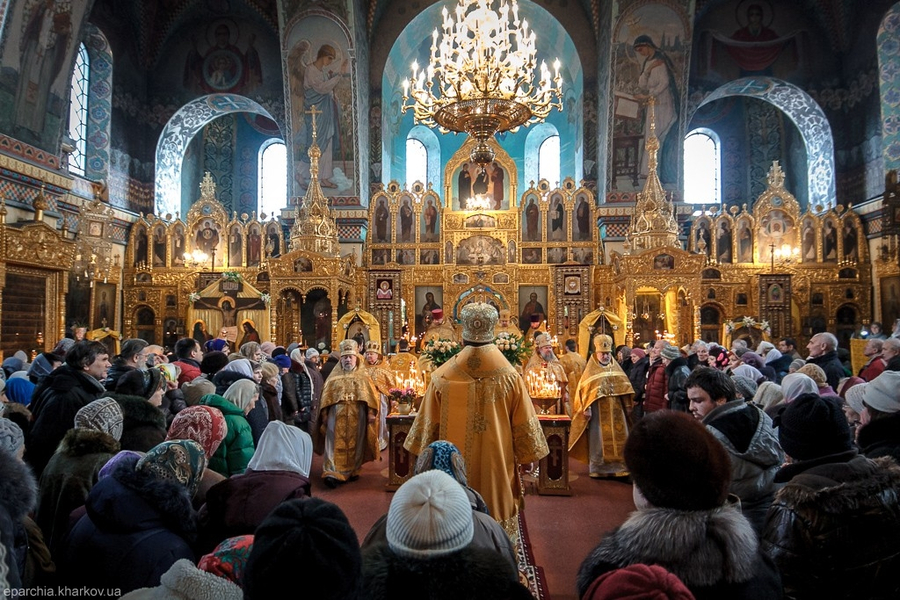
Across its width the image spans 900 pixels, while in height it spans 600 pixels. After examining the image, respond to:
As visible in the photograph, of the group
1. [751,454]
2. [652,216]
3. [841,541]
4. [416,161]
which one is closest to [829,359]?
[751,454]

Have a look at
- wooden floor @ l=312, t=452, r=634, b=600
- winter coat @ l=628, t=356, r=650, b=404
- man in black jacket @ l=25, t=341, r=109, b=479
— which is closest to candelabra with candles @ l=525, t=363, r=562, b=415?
wooden floor @ l=312, t=452, r=634, b=600

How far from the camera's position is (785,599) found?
6.24 ft

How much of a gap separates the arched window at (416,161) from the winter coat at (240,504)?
1891cm

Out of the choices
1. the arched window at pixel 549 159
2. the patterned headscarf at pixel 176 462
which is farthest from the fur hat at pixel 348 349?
the arched window at pixel 549 159

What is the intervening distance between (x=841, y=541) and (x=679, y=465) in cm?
85

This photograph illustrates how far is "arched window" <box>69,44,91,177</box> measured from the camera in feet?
48.1

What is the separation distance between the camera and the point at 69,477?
2.45 metres

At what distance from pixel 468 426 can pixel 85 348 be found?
8.68 ft

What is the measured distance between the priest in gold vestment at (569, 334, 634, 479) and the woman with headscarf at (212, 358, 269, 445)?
3682 mm

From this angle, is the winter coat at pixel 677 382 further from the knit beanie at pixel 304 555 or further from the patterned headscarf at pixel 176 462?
the knit beanie at pixel 304 555

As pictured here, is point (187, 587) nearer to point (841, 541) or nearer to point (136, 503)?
point (136, 503)

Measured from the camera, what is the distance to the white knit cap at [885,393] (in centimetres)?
262

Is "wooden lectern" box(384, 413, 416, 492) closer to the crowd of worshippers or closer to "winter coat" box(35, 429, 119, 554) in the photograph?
the crowd of worshippers

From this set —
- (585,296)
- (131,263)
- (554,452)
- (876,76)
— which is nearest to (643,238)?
(585,296)
